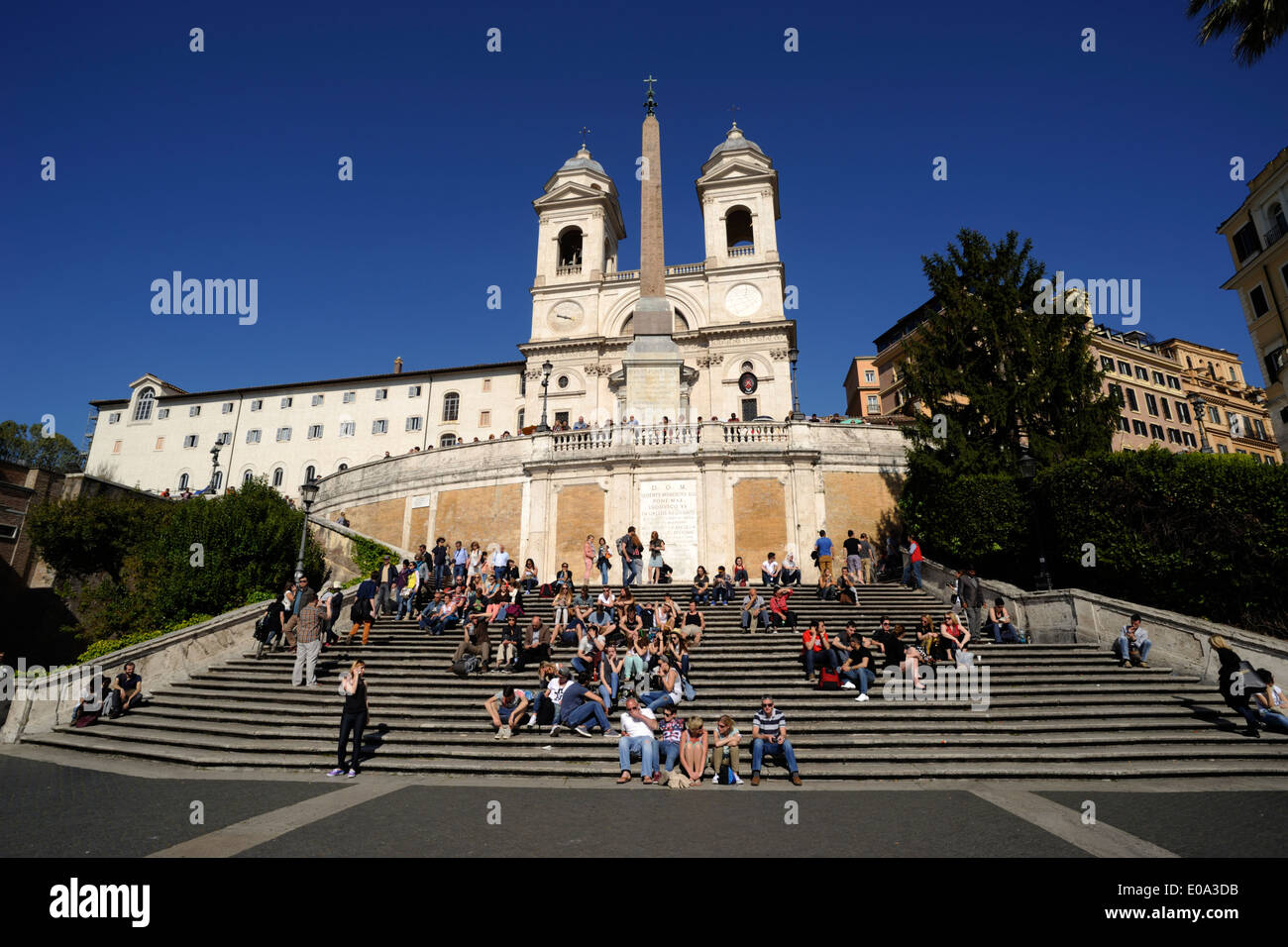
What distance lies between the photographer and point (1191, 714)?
10773 millimetres

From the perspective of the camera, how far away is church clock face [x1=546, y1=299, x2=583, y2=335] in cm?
4216

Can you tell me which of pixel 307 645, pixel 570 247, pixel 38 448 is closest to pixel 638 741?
pixel 307 645

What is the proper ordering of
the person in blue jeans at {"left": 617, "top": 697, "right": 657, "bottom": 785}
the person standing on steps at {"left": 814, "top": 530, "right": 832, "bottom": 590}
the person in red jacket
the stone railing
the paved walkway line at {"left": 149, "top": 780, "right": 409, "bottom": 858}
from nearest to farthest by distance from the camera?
1. the paved walkway line at {"left": 149, "top": 780, "right": 409, "bottom": 858}
2. the person in blue jeans at {"left": 617, "top": 697, "right": 657, "bottom": 785}
3. the stone railing
4. the person in red jacket
5. the person standing on steps at {"left": 814, "top": 530, "right": 832, "bottom": 590}

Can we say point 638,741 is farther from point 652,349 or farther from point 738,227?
point 738,227

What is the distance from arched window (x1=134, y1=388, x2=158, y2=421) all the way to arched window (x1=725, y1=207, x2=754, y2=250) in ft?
156

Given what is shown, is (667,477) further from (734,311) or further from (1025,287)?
(734,311)

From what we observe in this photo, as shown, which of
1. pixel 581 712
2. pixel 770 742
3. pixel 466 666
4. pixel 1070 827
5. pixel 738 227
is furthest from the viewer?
pixel 738 227

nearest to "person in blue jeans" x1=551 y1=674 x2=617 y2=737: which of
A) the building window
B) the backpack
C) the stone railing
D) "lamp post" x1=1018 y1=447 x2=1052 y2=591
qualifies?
the backpack

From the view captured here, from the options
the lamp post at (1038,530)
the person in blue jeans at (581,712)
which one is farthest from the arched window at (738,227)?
the person in blue jeans at (581,712)

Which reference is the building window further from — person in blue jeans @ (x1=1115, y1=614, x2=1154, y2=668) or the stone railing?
person in blue jeans @ (x1=1115, y1=614, x2=1154, y2=668)

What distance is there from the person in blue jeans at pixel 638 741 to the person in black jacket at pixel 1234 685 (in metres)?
9.17

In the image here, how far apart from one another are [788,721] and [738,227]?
41.5 metres

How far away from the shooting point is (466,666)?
42.5ft
